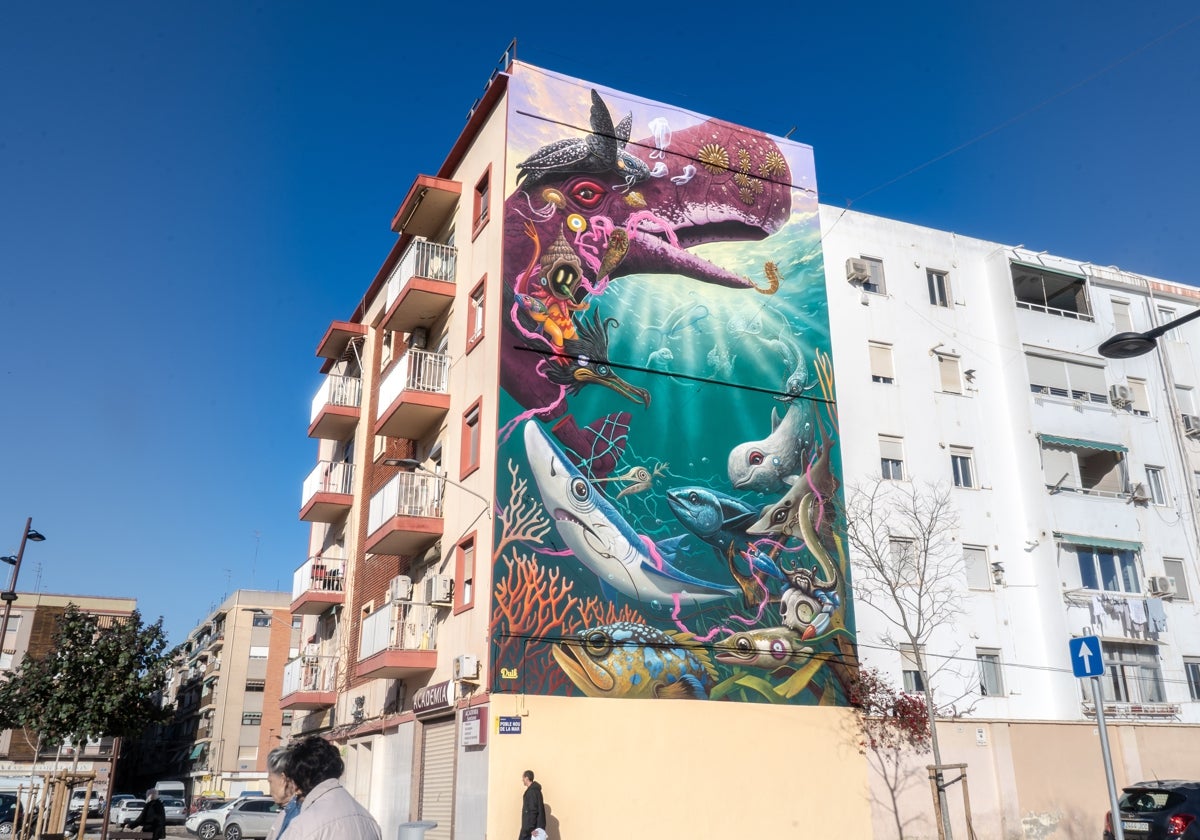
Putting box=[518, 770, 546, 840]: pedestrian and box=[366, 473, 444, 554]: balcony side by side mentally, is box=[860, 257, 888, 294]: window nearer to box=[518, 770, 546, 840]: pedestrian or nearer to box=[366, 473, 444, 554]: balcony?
box=[366, 473, 444, 554]: balcony

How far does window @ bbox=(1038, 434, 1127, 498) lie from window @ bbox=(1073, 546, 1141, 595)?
143 cm

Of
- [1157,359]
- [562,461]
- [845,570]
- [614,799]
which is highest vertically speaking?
[1157,359]

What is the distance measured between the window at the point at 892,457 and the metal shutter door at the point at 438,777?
1139cm

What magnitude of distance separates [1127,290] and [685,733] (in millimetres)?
19111

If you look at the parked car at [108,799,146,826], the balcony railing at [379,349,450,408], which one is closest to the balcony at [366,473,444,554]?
the balcony railing at [379,349,450,408]

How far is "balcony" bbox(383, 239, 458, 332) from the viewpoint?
941 inches

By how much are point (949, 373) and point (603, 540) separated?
37.3 feet

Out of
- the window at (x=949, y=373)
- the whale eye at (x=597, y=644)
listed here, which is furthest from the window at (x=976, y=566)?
the whale eye at (x=597, y=644)

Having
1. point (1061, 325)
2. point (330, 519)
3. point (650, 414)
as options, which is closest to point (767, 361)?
point (650, 414)

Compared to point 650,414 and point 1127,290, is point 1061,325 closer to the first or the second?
point 1127,290

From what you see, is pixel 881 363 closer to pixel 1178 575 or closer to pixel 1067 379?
pixel 1067 379

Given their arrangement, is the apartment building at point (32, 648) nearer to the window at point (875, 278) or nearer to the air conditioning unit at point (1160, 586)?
the window at point (875, 278)

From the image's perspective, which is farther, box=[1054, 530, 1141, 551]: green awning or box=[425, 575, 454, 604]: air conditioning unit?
box=[1054, 530, 1141, 551]: green awning

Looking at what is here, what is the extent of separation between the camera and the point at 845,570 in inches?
872
